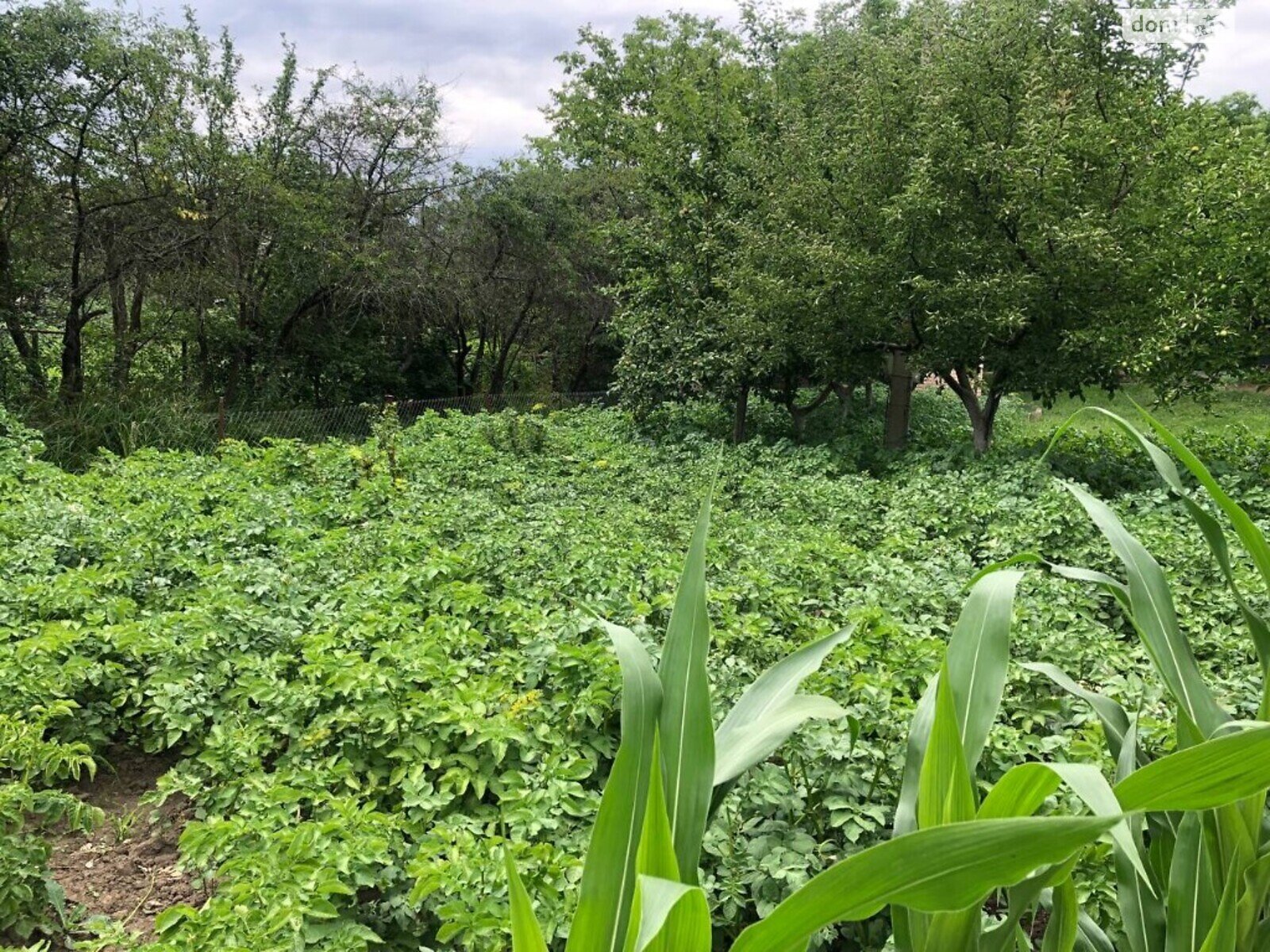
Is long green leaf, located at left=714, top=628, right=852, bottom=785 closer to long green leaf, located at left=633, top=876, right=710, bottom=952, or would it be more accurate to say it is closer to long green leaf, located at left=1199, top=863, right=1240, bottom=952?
long green leaf, located at left=633, top=876, right=710, bottom=952

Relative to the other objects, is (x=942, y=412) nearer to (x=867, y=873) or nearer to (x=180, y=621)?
(x=180, y=621)

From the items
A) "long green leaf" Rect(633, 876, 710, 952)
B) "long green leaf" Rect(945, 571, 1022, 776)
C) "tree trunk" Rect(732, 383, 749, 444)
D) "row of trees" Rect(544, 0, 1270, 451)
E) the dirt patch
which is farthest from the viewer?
"tree trunk" Rect(732, 383, 749, 444)

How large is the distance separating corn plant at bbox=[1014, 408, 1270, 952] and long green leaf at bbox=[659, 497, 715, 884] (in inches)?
19.7

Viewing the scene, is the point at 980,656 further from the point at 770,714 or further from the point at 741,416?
the point at 741,416

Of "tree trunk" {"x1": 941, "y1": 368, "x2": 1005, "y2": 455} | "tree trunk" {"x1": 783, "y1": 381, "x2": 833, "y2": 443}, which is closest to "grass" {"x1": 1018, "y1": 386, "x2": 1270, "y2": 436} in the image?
"tree trunk" {"x1": 783, "y1": 381, "x2": 833, "y2": 443}

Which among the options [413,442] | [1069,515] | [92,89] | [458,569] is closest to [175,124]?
[92,89]

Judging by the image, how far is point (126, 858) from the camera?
224cm

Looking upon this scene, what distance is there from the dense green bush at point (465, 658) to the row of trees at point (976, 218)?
183 cm

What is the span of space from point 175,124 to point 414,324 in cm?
549

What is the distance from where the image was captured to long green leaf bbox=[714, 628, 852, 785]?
1.07 metres

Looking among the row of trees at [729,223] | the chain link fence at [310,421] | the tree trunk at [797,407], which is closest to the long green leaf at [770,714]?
the row of trees at [729,223]

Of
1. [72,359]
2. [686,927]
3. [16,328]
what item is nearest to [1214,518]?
[686,927]

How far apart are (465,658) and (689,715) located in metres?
2.03

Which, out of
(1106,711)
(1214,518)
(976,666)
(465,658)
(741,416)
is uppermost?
(741,416)
